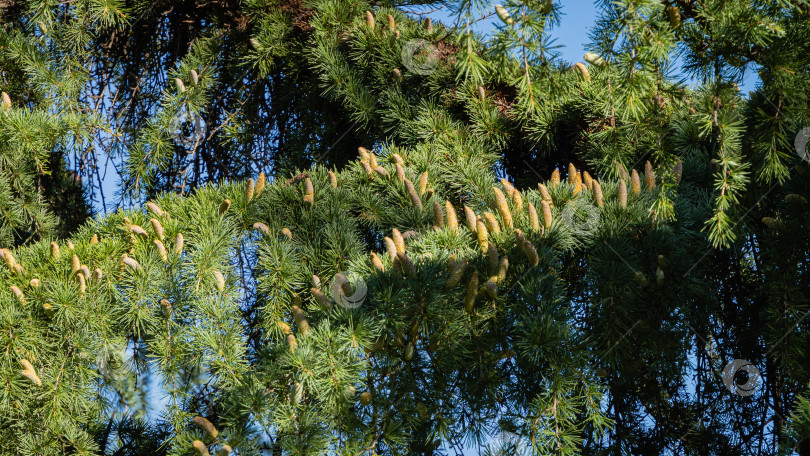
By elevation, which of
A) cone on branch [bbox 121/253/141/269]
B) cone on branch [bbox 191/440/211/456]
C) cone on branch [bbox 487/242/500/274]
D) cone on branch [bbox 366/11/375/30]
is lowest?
cone on branch [bbox 191/440/211/456]

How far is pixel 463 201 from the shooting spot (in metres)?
1.91

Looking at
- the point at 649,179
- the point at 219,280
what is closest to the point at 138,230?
the point at 219,280

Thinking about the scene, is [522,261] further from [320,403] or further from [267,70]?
[267,70]

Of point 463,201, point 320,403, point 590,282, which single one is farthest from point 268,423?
point 463,201

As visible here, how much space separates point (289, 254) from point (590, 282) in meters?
0.61

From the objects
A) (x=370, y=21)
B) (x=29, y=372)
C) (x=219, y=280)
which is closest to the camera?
(x=29, y=372)

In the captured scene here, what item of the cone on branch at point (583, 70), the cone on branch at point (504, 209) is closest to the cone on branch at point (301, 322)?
the cone on branch at point (504, 209)

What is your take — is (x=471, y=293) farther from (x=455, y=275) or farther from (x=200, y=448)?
(x=200, y=448)

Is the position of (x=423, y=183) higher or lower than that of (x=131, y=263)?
higher

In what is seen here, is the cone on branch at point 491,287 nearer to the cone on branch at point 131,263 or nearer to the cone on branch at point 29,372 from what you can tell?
the cone on branch at point 131,263

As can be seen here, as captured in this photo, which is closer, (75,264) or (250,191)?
(75,264)

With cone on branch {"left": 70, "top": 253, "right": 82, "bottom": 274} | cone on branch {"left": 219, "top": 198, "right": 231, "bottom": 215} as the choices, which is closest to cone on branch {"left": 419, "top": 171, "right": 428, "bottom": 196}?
cone on branch {"left": 219, "top": 198, "right": 231, "bottom": 215}

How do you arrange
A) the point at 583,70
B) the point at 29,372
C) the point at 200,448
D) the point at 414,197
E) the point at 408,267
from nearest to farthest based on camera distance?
the point at 200,448, the point at 408,267, the point at 29,372, the point at 414,197, the point at 583,70

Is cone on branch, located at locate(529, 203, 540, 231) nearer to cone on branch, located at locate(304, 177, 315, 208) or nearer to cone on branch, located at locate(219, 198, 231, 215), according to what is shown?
cone on branch, located at locate(304, 177, 315, 208)
